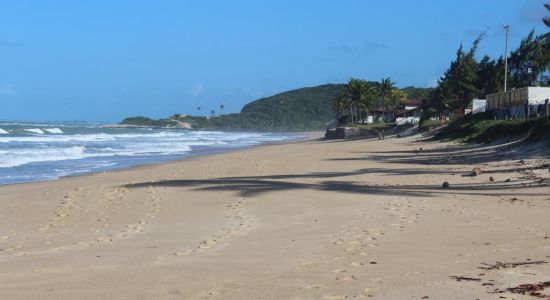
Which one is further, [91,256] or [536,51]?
[536,51]

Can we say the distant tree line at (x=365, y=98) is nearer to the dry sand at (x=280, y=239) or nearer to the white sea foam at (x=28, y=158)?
the white sea foam at (x=28, y=158)

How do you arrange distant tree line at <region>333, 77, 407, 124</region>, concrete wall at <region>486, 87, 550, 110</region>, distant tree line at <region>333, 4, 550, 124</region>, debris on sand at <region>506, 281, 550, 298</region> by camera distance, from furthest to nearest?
1. distant tree line at <region>333, 77, 407, 124</region>
2. distant tree line at <region>333, 4, 550, 124</region>
3. concrete wall at <region>486, 87, 550, 110</region>
4. debris on sand at <region>506, 281, 550, 298</region>

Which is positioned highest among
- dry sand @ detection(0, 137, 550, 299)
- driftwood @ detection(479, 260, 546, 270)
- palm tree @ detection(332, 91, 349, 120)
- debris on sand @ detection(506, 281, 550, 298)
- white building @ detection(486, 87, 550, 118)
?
palm tree @ detection(332, 91, 349, 120)

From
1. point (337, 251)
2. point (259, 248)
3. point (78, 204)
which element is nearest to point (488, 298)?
point (337, 251)

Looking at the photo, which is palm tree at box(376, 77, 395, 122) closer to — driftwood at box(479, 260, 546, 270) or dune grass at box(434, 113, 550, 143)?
dune grass at box(434, 113, 550, 143)

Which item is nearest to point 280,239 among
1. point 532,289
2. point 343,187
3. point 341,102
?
point 532,289

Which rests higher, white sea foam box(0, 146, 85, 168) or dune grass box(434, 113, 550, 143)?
dune grass box(434, 113, 550, 143)

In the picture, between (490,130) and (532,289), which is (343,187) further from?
(490,130)

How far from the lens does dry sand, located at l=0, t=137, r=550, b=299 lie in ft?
18.1

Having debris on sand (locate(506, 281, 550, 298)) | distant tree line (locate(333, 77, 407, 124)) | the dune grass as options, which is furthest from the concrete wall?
distant tree line (locate(333, 77, 407, 124))

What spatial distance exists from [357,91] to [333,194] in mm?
76886

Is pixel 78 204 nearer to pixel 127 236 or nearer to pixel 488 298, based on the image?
pixel 127 236

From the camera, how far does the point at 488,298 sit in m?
4.68

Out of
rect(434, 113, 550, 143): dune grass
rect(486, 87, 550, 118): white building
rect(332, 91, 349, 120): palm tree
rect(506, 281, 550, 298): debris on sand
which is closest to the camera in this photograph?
rect(506, 281, 550, 298): debris on sand
